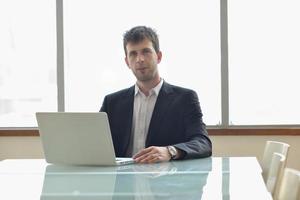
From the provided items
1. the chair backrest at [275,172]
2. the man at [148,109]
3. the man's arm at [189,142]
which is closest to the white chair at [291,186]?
the chair backrest at [275,172]

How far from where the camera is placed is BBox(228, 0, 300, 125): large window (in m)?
4.07

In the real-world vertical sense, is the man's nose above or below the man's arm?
above

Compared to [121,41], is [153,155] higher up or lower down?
lower down

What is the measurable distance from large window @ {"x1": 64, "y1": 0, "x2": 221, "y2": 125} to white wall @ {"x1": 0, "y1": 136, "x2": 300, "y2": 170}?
0.63 feet

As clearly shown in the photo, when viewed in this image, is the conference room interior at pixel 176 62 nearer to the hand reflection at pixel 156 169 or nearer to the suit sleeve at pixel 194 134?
the suit sleeve at pixel 194 134

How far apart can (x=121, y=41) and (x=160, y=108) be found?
5.29ft

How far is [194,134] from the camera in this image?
256 centimetres

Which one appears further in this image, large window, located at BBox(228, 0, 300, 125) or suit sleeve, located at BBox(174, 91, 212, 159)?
large window, located at BBox(228, 0, 300, 125)

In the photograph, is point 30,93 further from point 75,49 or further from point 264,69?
point 264,69

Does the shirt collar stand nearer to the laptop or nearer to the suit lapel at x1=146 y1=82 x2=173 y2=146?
the suit lapel at x1=146 y1=82 x2=173 y2=146

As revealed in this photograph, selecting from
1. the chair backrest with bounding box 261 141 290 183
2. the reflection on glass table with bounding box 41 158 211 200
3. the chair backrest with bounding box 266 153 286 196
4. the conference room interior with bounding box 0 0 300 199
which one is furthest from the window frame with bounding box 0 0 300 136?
the reflection on glass table with bounding box 41 158 211 200

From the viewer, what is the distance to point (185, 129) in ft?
8.66

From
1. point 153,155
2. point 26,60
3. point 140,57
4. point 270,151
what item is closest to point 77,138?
point 153,155

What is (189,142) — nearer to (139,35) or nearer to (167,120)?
(167,120)
